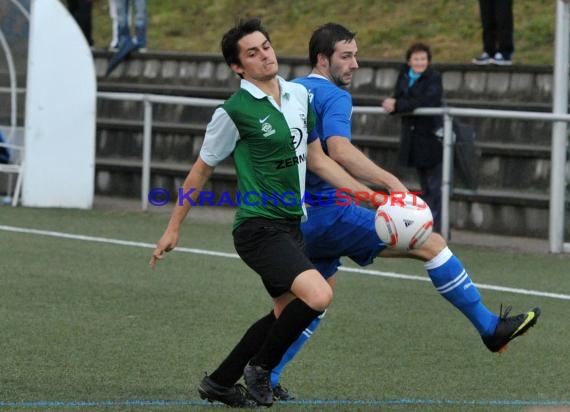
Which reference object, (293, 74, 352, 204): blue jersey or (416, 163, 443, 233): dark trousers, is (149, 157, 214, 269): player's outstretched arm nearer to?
(293, 74, 352, 204): blue jersey

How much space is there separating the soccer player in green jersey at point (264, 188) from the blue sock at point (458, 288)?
734mm

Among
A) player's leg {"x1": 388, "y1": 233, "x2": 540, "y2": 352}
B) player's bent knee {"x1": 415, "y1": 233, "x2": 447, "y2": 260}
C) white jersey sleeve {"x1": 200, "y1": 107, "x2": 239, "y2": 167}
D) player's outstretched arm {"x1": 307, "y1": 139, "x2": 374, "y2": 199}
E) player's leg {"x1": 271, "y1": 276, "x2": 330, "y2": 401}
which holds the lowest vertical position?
player's leg {"x1": 271, "y1": 276, "x2": 330, "y2": 401}

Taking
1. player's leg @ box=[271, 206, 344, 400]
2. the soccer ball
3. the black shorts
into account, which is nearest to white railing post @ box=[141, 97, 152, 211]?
player's leg @ box=[271, 206, 344, 400]

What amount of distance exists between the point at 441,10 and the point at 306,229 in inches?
509

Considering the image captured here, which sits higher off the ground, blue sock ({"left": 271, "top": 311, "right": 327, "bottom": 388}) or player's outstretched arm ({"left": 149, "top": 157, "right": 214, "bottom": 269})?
player's outstretched arm ({"left": 149, "top": 157, "right": 214, "bottom": 269})

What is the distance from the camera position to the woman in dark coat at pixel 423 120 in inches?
560

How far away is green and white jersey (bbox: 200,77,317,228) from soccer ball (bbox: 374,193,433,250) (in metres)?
0.54

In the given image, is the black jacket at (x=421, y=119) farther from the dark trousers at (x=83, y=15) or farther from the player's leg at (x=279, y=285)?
the player's leg at (x=279, y=285)

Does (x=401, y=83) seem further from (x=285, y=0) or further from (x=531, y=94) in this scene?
(x=285, y=0)

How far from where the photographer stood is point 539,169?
14.7m

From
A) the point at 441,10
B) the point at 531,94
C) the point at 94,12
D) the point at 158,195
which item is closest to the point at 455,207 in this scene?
the point at 531,94

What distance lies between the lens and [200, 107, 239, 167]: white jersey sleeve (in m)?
6.90

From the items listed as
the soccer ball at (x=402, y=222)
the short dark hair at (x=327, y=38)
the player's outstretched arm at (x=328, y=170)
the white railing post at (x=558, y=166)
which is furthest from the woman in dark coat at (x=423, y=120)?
the player's outstretched arm at (x=328, y=170)

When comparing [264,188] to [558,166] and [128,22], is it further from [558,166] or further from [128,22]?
[128,22]
